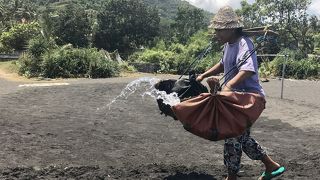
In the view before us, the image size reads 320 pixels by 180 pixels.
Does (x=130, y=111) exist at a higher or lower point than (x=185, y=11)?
lower

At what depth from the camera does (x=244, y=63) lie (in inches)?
171

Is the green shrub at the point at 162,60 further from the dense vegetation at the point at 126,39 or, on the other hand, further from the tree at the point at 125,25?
the tree at the point at 125,25

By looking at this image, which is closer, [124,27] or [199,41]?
[199,41]

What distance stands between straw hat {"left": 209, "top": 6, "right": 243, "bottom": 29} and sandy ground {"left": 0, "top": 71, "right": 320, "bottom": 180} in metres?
1.66

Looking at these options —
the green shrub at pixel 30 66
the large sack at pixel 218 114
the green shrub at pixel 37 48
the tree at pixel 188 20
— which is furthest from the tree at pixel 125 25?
the large sack at pixel 218 114

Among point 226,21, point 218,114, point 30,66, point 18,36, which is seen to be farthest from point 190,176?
point 18,36

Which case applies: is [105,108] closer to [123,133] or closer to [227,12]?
[123,133]

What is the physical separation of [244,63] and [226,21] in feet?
1.49

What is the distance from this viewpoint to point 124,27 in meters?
56.8

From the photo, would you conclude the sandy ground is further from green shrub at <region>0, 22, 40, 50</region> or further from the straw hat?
green shrub at <region>0, 22, 40, 50</region>

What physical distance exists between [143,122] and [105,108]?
84.8 inches

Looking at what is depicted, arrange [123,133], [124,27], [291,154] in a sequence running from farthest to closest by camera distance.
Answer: [124,27]
[123,133]
[291,154]

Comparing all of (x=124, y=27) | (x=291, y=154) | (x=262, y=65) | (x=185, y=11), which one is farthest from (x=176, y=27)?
(x=291, y=154)

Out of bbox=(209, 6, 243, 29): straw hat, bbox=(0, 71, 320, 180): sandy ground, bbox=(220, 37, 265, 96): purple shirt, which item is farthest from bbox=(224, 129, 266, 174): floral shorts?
bbox=(209, 6, 243, 29): straw hat
